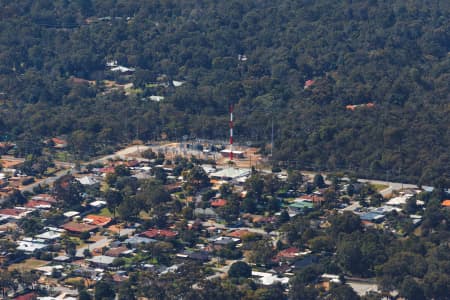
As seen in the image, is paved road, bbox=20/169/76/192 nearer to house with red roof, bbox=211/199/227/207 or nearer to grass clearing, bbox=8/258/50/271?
house with red roof, bbox=211/199/227/207

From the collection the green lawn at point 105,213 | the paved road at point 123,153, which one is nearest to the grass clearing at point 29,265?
the green lawn at point 105,213

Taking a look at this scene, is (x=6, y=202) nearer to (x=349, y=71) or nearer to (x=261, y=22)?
(x=349, y=71)

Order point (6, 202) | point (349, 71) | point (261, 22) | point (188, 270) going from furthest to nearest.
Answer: point (261, 22) → point (349, 71) → point (6, 202) → point (188, 270)

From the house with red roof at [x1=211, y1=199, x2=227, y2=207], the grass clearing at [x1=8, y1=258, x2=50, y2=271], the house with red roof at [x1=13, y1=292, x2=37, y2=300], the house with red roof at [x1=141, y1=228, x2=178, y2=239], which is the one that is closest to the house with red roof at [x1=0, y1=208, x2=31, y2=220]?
the grass clearing at [x1=8, y1=258, x2=50, y2=271]

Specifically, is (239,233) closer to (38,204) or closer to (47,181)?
(38,204)

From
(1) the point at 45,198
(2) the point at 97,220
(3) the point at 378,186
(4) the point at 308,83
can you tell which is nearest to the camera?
(2) the point at 97,220

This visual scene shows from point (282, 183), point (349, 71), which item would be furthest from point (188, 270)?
point (349, 71)

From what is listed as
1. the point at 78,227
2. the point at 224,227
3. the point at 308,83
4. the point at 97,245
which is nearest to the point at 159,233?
the point at 97,245

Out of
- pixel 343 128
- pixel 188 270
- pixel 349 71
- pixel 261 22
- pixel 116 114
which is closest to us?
pixel 188 270

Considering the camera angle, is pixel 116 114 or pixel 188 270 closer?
pixel 188 270
